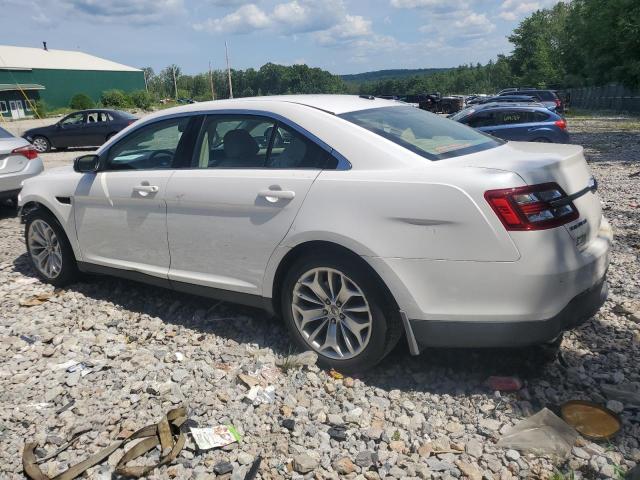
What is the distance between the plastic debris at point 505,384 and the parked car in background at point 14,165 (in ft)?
23.5

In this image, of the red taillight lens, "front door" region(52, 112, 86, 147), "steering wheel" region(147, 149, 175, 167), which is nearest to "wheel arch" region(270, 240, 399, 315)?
"steering wheel" region(147, 149, 175, 167)

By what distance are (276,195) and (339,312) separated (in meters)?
0.82

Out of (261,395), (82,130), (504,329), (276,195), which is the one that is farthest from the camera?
(82,130)

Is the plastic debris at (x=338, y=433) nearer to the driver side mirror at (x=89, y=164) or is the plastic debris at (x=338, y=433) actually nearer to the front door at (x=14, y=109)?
the driver side mirror at (x=89, y=164)

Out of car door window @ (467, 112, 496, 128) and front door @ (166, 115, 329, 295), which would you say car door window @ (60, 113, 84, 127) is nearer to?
car door window @ (467, 112, 496, 128)

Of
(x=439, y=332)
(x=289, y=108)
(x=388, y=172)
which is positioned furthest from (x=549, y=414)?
(x=289, y=108)

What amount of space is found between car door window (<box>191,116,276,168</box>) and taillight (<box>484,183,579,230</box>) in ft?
5.25

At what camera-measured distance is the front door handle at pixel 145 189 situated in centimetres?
411

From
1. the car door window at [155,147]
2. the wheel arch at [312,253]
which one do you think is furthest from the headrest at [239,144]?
the wheel arch at [312,253]

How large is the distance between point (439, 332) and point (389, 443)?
2.10 ft

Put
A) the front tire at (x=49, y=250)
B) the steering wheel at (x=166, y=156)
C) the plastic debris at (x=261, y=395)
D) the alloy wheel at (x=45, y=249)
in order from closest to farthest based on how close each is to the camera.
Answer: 1. the plastic debris at (x=261, y=395)
2. the steering wheel at (x=166, y=156)
3. the front tire at (x=49, y=250)
4. the alloy wheel at (x=45, y=249)

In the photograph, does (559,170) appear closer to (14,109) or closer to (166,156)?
(166,156)

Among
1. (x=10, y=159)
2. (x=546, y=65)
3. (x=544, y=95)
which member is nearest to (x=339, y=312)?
(x=10, y=159)

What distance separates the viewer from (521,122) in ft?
44.1
